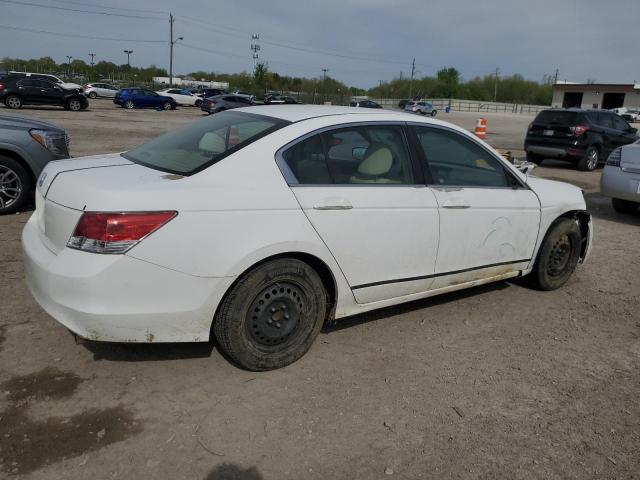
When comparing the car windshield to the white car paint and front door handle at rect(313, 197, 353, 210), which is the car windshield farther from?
front door handle at rect(313, 197, 353, 210)

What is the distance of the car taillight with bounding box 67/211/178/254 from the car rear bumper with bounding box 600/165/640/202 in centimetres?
739

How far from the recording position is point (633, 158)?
25.8ft

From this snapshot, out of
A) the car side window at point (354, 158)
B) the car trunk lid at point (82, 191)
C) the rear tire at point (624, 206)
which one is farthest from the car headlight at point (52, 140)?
the rear tire at point (624, 206)

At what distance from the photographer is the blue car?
35906 millimetres

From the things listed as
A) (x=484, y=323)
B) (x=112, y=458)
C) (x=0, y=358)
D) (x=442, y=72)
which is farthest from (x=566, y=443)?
(x=442, y=72)

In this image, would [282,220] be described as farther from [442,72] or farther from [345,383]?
[442,72]

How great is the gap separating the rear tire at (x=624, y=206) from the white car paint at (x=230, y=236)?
584 centimetres

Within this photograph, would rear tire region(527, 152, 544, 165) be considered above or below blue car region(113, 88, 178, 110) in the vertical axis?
below

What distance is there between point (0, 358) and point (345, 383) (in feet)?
7.11

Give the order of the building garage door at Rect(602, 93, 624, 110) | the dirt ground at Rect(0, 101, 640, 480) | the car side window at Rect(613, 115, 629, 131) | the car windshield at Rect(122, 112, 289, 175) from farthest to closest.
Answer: the building garage door at Rect(602, 93, 624, 110) → the car side window at Rect(613, 115, 629, 131) → the car windshield at Rect(122, 112, 289, 175) → the dirt ground at Rect(0, 101, 640, 480)

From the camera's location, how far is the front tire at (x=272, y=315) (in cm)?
309

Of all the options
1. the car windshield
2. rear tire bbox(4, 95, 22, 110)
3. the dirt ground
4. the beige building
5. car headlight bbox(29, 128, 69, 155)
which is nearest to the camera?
the dirt ground

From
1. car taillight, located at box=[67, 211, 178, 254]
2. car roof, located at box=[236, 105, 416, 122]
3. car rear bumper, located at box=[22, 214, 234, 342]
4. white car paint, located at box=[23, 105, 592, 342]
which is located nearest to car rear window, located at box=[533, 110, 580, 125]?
white car paint, located at box=[23, 105, 592, 342]

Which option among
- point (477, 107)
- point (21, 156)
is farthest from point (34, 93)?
point (477, 107)
